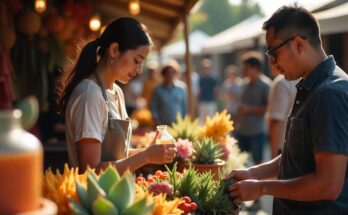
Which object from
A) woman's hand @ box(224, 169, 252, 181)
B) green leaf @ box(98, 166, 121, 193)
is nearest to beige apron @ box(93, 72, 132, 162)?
woman's hand @ box(224, 169, 252, 181)

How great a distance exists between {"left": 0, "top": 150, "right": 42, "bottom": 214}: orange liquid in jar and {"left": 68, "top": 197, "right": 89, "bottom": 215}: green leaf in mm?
308

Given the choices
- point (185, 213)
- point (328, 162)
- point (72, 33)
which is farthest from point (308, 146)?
point (72, 33)

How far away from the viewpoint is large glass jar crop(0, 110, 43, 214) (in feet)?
4.38

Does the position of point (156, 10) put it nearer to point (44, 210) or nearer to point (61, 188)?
point (61, 188)

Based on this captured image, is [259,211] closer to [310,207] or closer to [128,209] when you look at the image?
[310,207]

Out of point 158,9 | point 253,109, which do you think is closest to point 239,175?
point 253,109

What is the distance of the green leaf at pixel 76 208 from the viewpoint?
169 cm

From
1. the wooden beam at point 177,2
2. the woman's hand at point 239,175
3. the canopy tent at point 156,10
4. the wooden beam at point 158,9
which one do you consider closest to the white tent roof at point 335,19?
the canopy tent at point 156,10

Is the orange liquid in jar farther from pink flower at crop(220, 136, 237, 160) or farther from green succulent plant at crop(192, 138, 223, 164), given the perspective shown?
pink flower at crop(220, 136, 237, 160)

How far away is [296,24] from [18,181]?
4.62 ft

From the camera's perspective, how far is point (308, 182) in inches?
85.4

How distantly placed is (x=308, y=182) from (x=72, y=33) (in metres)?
5.74

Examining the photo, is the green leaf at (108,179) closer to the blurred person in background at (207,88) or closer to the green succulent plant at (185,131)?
the green succulent plant at (185,131)

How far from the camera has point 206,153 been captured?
3.71 meters
